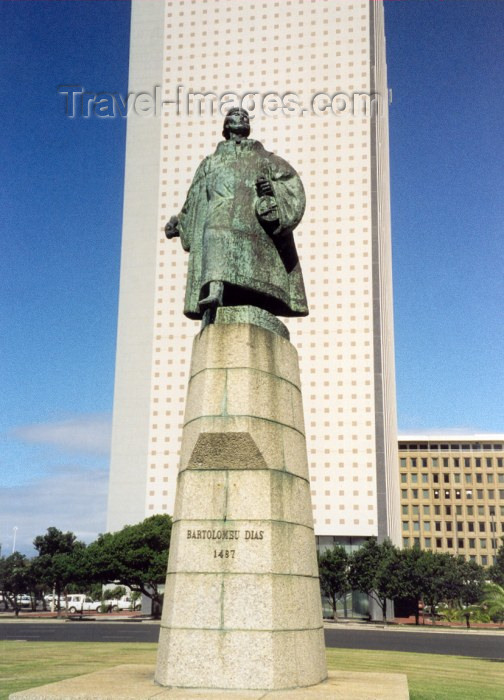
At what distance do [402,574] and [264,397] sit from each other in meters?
61.3

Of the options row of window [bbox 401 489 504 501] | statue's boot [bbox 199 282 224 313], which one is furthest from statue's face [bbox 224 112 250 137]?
row of window [bbox 401 489 504 501]

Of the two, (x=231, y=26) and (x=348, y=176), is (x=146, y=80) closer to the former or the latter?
(x=231, y=26)

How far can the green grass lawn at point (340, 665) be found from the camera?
722 inches

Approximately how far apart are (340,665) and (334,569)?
48821 mm

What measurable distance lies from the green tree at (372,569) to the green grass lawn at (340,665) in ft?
133

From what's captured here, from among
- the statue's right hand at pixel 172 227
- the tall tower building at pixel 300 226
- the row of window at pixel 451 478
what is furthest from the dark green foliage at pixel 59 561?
the row of window at pixel 451 478

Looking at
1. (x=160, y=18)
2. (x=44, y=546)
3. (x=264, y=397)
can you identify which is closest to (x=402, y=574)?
(x=44, y=546)

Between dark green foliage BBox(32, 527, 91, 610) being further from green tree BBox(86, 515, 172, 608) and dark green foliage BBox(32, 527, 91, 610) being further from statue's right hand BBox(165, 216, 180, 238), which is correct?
statue's right hand BBox(165, 216, 180, 238)

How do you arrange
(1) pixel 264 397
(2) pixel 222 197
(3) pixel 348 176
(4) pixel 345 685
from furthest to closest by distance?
(3) pixel 348 176 → (2) pixel 222 197 → (1) pixel 264 397 → (4) pixel 345 685

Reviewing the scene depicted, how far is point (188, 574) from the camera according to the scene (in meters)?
11.9

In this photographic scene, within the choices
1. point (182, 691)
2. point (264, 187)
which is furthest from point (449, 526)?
point (182, 691)

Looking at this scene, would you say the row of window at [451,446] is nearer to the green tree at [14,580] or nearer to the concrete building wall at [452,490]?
the concrete building wall at [452,490]

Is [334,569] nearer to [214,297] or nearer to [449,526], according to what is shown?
[214,297]

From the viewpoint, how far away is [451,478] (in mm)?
141500
